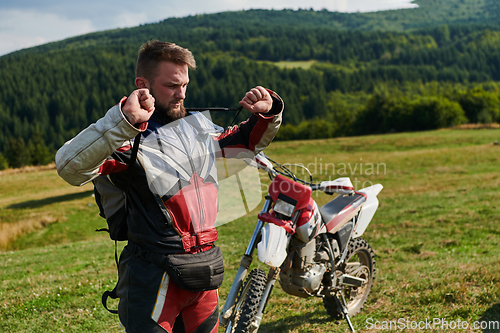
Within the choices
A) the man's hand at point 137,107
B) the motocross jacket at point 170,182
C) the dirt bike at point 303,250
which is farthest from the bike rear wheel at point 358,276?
the man's hand at point 137,107

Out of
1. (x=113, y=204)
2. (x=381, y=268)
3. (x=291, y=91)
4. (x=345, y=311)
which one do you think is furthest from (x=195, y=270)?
(x=291, y=91)

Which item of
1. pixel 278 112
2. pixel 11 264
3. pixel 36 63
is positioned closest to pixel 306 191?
pixel 278 112

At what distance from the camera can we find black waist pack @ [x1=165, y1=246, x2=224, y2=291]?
2.26m

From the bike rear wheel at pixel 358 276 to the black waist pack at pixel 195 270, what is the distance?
2.60 metres

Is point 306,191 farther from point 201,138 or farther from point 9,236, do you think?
point 9,236

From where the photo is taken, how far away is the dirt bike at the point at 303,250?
374cm

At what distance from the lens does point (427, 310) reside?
4.84 metres

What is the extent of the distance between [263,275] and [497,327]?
260 cm

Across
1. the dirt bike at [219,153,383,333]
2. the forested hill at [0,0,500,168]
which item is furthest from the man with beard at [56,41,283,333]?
the forested hill at [0,0,500,168]

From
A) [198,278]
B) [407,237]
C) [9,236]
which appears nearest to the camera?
[198,278]

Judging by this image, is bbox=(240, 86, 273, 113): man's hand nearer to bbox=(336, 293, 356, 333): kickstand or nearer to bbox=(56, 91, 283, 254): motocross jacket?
bbox=(56, 91, 283, 254): motocross jacket

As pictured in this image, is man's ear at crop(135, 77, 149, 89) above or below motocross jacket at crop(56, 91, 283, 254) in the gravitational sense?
above

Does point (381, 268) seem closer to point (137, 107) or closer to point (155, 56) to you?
point (155, 56)

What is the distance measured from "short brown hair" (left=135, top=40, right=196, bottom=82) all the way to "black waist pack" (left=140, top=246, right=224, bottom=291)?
0.99 m
